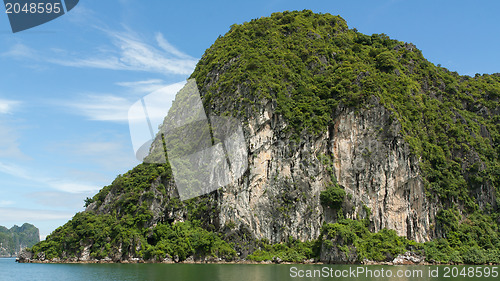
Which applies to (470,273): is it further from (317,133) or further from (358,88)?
(358,88)

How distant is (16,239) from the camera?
158 metres

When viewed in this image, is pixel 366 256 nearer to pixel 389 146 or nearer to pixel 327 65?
pixel 389 146

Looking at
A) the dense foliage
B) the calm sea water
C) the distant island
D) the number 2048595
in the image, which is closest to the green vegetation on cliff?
the dense foliage

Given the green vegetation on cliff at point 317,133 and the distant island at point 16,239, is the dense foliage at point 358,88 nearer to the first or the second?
the green vegetation on cliff at point 317,133

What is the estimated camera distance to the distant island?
142900mm

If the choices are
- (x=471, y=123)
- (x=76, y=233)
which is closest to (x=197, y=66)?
(x=76, y=233)

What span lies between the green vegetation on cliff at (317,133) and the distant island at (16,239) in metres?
101

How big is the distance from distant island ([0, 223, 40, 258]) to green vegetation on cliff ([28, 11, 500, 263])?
10090 centimetres

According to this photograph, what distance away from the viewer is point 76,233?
54688 mm

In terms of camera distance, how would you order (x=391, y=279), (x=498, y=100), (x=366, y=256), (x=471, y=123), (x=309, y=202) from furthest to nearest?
(x=498, y=100)
(x=471, y=123)
(x=309, y=202)
(x=366, y=256)
(x=391, y=279)

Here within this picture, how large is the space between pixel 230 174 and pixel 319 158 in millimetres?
11970

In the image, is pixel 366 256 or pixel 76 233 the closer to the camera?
pixel 366 256

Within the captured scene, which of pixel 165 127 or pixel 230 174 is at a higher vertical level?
pixel 165 127

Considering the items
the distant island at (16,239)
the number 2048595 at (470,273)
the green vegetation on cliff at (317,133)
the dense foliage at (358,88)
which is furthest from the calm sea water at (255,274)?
the distant island at (16,239)
